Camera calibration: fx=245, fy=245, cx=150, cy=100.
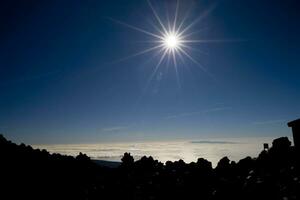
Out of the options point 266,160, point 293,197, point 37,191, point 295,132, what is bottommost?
point 37,191

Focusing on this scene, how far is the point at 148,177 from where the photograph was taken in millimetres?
25094

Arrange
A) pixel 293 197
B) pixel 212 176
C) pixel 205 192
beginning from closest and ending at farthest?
pixel 293 197
pixel 205 192
pixel 212 176

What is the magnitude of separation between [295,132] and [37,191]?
26314 millimetres

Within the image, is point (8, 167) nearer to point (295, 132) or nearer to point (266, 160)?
point (266, 160)

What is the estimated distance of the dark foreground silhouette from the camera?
15.5 meters

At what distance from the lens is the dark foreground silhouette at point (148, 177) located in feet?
51.0

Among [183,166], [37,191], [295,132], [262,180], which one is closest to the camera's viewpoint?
[262,180]

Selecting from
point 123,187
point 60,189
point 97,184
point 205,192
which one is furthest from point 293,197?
point 60,189

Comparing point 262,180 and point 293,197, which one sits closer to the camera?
point 293,197

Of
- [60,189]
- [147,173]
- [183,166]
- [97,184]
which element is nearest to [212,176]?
[183,166]

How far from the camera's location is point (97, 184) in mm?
24641

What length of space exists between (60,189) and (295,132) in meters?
24.4

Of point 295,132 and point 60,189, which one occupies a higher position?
point 295,132

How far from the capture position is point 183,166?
26.8 metres
